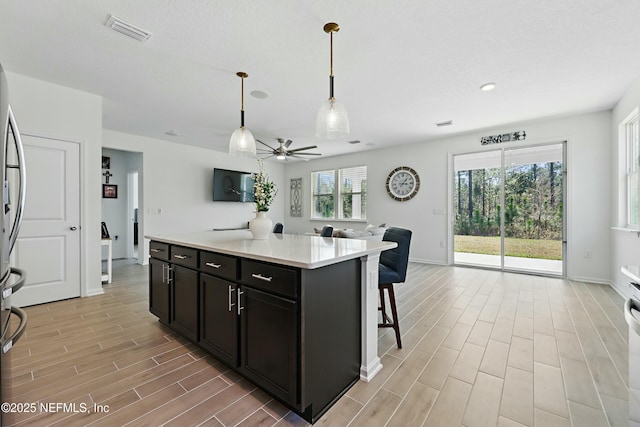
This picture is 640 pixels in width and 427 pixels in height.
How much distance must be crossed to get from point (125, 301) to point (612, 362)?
4675mm

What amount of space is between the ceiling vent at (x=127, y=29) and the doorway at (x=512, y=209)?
17.4 ft

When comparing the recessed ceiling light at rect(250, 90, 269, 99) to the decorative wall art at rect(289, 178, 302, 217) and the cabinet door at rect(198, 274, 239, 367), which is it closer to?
the cabinet door at rect(198, 274, 239, 367)

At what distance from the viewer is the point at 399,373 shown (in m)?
1.86

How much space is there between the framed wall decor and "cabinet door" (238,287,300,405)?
635 centimetres

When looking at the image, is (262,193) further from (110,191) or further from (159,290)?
(110,191)

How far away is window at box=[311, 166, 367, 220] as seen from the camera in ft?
22.9

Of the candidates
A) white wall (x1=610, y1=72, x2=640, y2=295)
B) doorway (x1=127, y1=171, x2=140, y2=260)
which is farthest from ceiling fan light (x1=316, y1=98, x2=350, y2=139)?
doorway (x1=127, y1=171, x2=140, y2=260)

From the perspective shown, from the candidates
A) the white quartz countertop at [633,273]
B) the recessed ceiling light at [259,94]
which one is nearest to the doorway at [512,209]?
the recessed ceiling light at [259,94]

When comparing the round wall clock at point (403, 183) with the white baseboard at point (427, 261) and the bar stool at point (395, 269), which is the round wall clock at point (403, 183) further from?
the bar stool at point (395, 269)

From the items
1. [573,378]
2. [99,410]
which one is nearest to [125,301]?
[99,410]

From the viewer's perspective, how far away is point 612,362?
1.95 meters

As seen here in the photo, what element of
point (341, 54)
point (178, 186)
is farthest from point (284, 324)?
point (178, 186)

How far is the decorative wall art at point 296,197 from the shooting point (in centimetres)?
820

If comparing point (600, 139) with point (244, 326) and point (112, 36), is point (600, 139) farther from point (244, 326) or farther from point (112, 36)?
point (112, 36)
